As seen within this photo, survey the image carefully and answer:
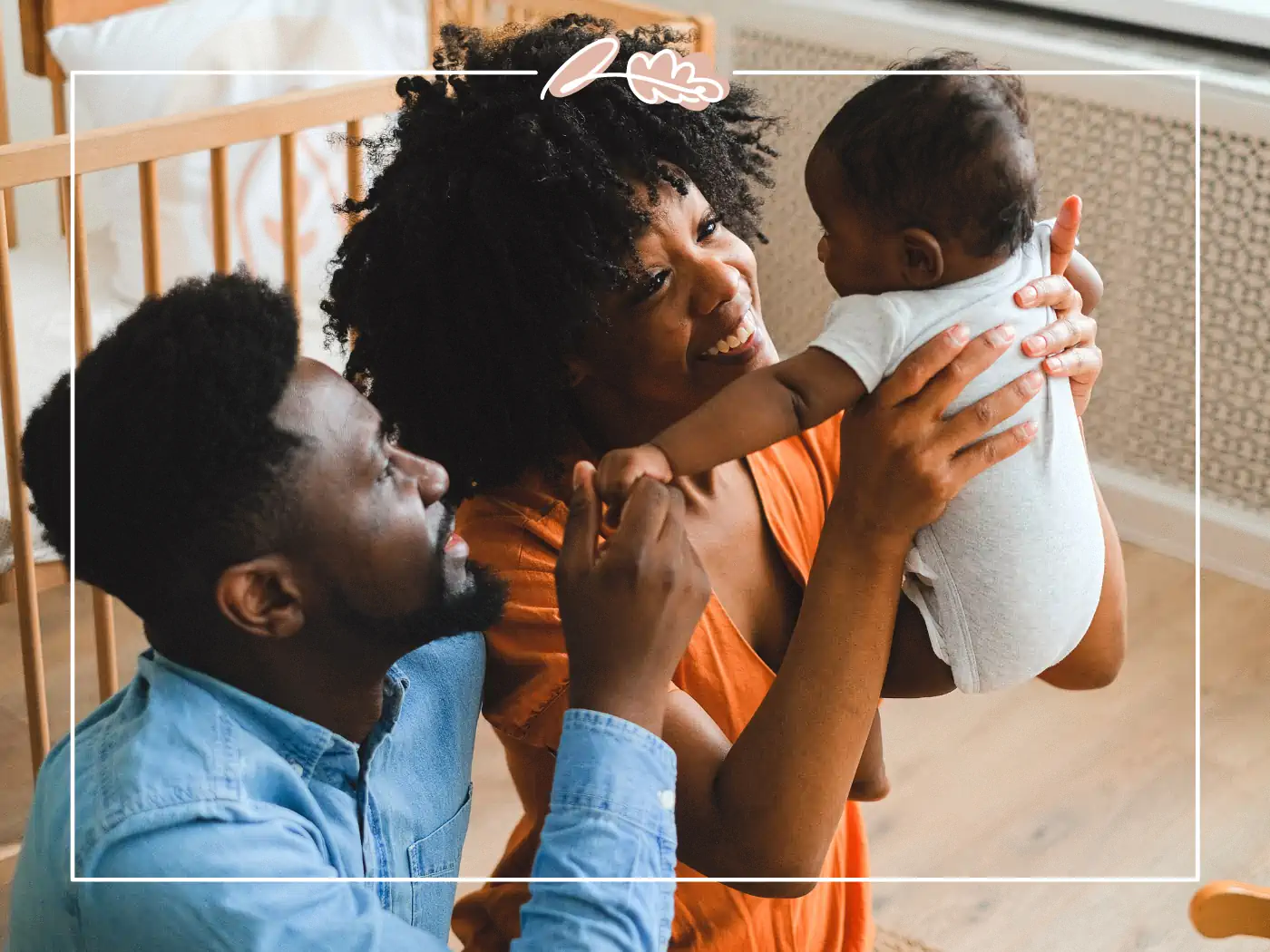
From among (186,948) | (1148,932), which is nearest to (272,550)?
(186,948)

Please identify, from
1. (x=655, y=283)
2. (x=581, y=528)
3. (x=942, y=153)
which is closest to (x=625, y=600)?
(x=581, y=528)

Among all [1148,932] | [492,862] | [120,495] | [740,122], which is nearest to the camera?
[120,495]

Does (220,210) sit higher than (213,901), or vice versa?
(220,210)

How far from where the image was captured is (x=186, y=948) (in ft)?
2.15

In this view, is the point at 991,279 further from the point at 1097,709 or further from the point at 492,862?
the point at 492,862

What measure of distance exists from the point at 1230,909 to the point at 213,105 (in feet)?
2.40

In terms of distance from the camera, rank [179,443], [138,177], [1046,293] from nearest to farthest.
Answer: [179,443] → [1046,293] → [138,177]

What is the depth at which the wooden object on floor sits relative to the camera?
31.0 inches

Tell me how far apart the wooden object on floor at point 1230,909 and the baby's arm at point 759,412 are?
1.15 ft

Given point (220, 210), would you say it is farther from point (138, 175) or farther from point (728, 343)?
point (728, 343)

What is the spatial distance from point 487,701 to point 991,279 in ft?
1.16

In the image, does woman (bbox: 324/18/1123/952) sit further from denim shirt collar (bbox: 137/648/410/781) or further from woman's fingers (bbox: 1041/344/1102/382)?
denim shirt collar (bbox: 137/648/410/781)

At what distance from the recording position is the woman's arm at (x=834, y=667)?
2.35 feet

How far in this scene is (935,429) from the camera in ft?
2.35
